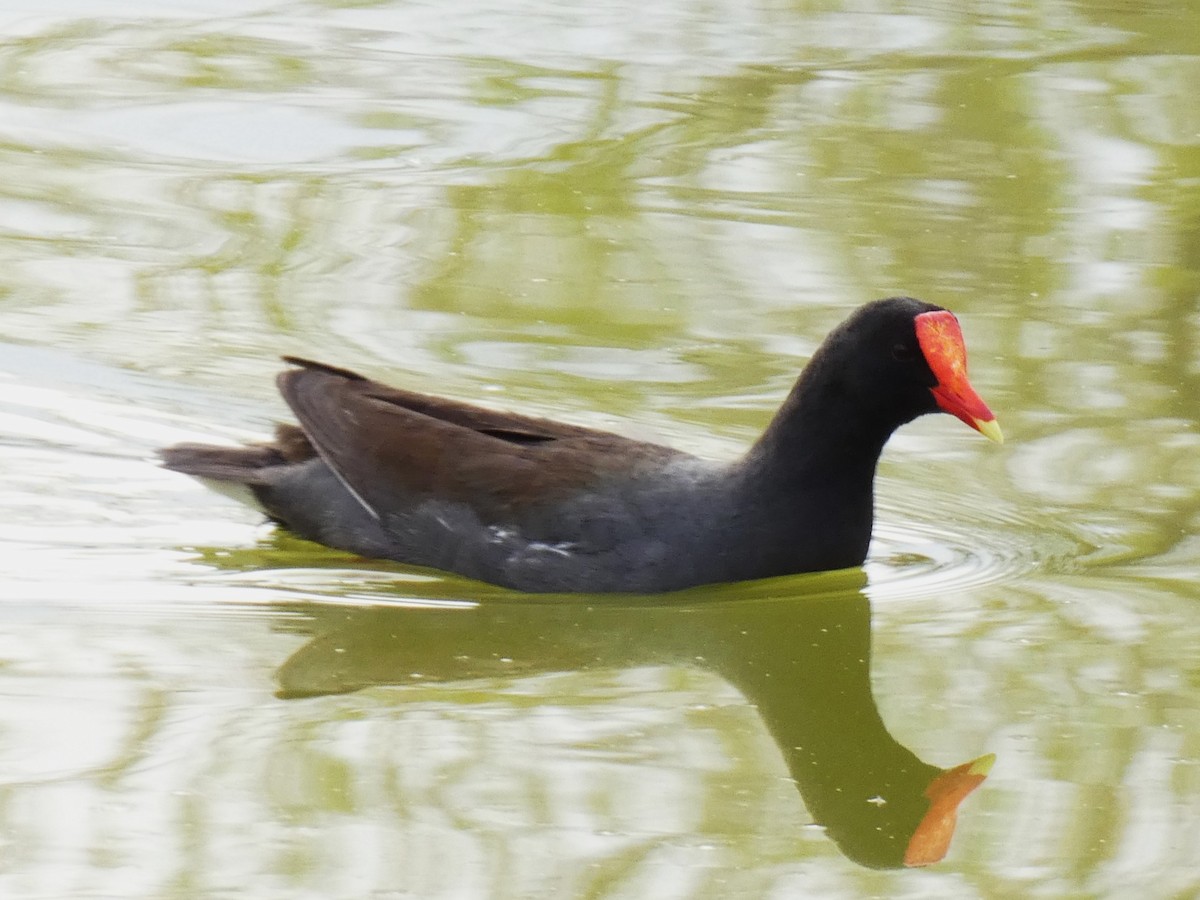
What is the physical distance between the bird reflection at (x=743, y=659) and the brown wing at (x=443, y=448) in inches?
12.6

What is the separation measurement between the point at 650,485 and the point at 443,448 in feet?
1.92

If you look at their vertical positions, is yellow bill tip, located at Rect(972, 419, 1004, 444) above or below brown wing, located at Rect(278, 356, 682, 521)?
above

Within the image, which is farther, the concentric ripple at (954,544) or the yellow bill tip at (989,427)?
the concentric ripple at (954,544)

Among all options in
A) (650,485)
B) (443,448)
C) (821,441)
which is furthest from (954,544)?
(443,448)

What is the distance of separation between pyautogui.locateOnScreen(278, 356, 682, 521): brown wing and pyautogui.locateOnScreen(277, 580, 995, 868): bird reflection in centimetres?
32

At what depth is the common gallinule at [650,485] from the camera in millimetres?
5102

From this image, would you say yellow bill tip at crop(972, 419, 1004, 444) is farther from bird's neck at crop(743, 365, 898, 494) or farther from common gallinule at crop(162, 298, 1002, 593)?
bird's neck at crop(743, 365, 898, 494)

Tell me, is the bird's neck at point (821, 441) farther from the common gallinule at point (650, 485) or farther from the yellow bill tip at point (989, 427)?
the yellow bill tip at point (989, 427)

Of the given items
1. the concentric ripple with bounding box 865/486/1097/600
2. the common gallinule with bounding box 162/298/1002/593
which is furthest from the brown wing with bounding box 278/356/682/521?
the concentric ripple with bounding box 865/486/1097/600

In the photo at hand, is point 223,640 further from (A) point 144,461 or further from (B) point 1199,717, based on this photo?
(B) point 1199,717

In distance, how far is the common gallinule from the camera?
5.10m

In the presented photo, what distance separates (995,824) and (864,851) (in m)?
0.27

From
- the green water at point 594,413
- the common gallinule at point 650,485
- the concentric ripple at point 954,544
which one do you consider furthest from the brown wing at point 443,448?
the concentric ripple at point 954,544

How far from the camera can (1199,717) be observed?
4500 millimetres
